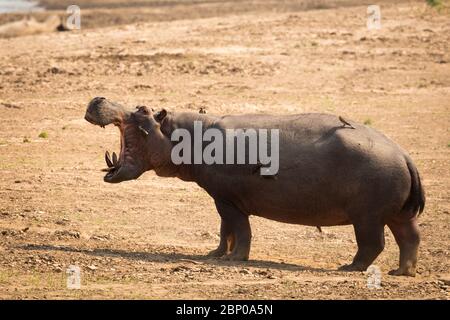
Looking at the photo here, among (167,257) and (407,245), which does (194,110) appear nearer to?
(167,257)

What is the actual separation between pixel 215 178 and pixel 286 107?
8.46m

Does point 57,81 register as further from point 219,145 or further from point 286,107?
point 219,145

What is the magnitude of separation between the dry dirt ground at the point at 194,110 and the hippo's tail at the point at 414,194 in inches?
27.2

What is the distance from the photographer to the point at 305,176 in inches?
481

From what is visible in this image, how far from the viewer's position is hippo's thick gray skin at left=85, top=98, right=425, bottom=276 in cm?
1205

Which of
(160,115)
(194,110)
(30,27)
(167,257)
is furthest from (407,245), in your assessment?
(30,27)

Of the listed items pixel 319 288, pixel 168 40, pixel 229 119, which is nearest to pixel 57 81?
pixel 168 40

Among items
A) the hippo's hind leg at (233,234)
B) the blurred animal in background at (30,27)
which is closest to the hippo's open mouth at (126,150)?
the hippo's hind leg at (233,234)

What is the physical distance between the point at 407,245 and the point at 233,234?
1700 millimetres

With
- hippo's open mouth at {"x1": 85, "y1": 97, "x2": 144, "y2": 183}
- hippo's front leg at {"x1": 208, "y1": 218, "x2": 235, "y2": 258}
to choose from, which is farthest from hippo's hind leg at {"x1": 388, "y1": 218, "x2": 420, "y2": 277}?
hippo's open mouth at {"x1": 85, "y1": 97, "x2": 144, "y2": 183}

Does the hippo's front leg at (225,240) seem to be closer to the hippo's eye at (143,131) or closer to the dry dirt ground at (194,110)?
the dry dirt ground at (194,110)

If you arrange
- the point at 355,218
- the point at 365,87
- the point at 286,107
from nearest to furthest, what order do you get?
the point at 355,218
the point at 286,107
the point at 365,87

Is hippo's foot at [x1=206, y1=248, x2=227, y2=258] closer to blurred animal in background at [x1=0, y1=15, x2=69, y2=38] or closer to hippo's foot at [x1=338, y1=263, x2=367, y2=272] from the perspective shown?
hippo's foot at [x1=338, y1=263, x2=367, y2=272]

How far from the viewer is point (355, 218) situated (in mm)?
12141
